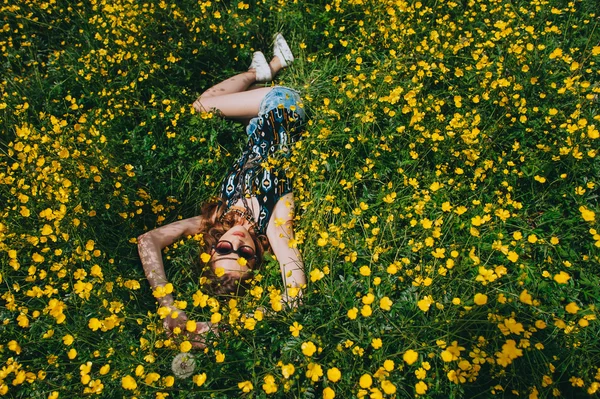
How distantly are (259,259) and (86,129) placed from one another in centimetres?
188

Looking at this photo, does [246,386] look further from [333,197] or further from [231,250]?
[333,197]

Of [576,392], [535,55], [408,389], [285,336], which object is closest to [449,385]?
[408,389]

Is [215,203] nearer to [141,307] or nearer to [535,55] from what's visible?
[141,307]

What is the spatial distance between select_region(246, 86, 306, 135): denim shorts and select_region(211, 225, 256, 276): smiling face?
3.51ft

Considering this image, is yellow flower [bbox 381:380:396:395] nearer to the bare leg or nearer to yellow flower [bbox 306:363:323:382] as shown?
yellow flower [bbox 306:363:323:382]

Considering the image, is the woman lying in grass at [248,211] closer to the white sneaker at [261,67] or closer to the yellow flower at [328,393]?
the white sneaker at [261,67]

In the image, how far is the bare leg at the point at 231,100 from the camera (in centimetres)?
354

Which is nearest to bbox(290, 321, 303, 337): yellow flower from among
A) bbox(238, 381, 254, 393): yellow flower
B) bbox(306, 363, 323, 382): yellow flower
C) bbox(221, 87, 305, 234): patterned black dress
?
bbox(306, 363, 323, 382): yellow flower

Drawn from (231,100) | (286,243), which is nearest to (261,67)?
(231,100)

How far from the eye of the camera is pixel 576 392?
2084 mm

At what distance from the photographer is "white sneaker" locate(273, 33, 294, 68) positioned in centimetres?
402

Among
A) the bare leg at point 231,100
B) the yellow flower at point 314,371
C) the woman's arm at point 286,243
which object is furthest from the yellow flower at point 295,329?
the bare leg at point 231,100

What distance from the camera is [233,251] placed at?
2.82m

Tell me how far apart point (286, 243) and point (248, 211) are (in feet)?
1.59
